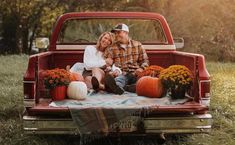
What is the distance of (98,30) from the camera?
358 inches

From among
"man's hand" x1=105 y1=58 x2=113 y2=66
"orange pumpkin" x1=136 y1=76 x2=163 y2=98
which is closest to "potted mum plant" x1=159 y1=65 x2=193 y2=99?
"orange pumpkin" x1=136 y1=76 x2=163 y2=98

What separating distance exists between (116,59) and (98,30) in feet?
3.79

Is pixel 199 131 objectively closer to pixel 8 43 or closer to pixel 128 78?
pixel 128 78

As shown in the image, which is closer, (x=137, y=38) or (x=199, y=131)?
(x=199, y=131)

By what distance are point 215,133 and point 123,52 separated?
174 centimetres

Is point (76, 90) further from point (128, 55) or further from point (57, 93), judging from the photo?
point (128, 55)

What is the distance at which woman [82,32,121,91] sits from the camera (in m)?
7.68

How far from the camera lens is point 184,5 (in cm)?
2119

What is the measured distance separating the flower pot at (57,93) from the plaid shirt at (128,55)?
161 centimetres

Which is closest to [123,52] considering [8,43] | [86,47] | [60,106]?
[86,47]

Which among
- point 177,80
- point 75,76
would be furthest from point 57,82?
point 177,80

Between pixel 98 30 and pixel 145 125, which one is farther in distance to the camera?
pixel 98 30

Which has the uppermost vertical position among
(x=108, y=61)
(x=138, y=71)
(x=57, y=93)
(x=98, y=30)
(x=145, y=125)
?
(x=98, y=30)

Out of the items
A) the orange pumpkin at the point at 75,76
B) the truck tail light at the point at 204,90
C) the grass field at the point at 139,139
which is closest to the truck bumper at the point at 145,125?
the truck tail light at the point at 204,90
